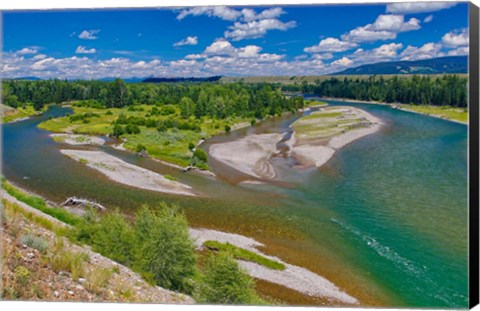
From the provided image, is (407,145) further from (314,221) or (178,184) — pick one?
(178,184)

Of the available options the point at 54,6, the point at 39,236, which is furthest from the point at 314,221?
the point at 54,6

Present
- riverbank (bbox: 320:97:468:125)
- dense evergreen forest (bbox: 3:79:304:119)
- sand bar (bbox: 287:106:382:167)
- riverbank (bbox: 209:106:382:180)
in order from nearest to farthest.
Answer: riverbank (bbox: 320:97:468:125) → dense evergreen forest (bbox: 3:79:304:119) → riverbank (bbox: 209:106:382:180) → sand bar (bbox: 287:106:382:167)

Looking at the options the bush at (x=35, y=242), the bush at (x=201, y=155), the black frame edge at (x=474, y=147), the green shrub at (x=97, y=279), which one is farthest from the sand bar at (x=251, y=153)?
the bush at (x=35, y=242)

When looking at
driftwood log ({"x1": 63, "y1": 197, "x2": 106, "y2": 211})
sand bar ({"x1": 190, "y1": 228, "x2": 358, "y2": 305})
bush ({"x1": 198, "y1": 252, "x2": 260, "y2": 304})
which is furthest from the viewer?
driftwood log ({"x1": 63, "y1": 197, "x2": 106, "y2": 211})

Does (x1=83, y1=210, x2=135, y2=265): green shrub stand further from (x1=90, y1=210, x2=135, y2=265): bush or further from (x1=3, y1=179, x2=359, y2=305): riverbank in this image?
(x1=3, y1=179, x2=359, y2=305): riverbank

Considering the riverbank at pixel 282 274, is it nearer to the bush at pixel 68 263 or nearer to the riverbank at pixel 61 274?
the riverbank at pixel 61 274

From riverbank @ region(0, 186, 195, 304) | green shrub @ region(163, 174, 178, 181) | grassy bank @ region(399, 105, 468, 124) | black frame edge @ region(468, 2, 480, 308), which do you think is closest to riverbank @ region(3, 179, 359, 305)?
riverbank @ region(0, 186, 195, 304)
